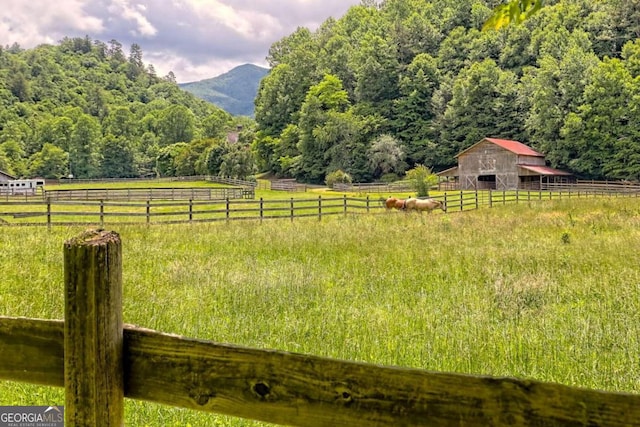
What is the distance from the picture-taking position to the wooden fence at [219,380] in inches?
55.5

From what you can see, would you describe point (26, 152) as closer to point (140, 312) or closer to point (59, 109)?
point (59, 109)

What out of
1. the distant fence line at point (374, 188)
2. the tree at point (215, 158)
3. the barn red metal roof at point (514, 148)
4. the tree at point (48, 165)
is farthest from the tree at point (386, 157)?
the tree at point (48, 165)

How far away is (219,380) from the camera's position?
1617mm

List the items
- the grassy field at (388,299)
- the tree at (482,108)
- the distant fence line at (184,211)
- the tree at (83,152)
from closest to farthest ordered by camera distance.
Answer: the grassy field at (388,299) < the distant fence line at (184,211) < the tree at (482,108) < the tree at (83,152)

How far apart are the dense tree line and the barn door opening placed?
3458 cm

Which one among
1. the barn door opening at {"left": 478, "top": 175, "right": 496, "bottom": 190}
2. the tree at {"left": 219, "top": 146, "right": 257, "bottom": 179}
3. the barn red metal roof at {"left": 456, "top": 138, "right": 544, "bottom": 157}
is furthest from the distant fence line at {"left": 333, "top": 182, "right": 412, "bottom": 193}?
the tree at {"left": 219, "top": 146, "right": 257, "bottom": 179}

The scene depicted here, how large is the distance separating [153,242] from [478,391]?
492 inches

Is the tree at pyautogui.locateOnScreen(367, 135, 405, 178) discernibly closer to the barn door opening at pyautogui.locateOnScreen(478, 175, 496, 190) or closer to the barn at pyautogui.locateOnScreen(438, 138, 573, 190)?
the barn at pyautogui.locateOnScreen(438, 138, 573, 190)

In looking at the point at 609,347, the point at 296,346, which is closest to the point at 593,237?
the point at 609,347

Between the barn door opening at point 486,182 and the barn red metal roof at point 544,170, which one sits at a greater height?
the barn red metal roof at point 544,170

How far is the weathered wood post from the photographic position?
5.32ft

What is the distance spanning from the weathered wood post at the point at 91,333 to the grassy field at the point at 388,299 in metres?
2.20

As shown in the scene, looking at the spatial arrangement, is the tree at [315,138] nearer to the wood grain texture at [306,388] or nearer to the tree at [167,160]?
the tree at [167,160]

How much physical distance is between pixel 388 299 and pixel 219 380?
5.65 meters
